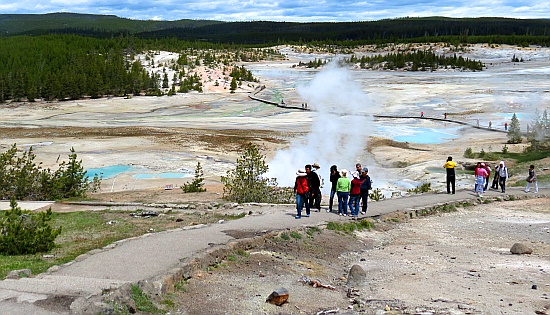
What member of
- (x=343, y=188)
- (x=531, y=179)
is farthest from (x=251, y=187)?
(x=531, y=179)

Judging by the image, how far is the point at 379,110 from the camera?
54.3 meters

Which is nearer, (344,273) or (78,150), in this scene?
(344,273)

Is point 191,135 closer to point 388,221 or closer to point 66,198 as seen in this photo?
point 66,198

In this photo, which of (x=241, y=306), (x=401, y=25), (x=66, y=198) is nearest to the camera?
(x=241, y=306)

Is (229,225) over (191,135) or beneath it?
over

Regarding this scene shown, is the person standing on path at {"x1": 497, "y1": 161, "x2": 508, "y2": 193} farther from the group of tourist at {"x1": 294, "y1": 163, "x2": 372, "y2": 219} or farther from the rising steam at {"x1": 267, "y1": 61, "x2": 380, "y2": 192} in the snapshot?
the group of tourist at {"x1": 294, "y1": 163, "x2": 372, "y2": 219}

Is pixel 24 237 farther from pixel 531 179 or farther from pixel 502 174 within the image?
pixel 531 179

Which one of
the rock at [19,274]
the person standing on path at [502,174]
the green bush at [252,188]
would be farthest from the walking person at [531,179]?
the rock at [19,274]

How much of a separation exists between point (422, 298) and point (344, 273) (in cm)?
215

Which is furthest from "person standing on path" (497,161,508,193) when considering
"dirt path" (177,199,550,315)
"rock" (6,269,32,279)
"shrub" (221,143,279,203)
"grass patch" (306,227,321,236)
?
"rock" (6,269,32,279)

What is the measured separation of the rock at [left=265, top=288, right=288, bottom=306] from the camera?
30.2 ft

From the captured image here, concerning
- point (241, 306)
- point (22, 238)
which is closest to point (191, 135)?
point (22, 238)

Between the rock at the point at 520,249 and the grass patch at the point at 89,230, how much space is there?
630cm

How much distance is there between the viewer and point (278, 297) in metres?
9.20
